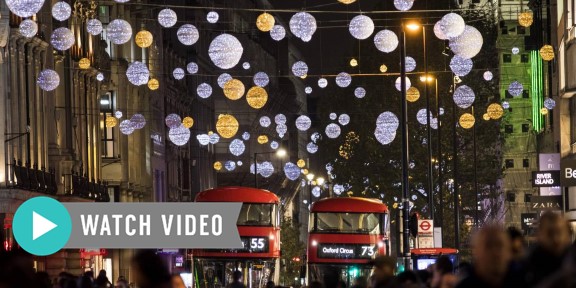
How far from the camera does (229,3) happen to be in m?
126

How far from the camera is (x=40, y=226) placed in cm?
1431

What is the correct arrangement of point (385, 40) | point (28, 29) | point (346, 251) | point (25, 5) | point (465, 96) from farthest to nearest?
point (465, 96) → point (346, 251) → point (385, 40) → point (28, 29) → point (25, 5)

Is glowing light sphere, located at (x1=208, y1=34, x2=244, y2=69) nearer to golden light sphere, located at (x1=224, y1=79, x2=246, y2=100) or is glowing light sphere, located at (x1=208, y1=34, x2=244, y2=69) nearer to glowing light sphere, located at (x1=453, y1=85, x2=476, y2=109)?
golden light sphere, located at (x1=224, y1=79, x2=246, y2=100)

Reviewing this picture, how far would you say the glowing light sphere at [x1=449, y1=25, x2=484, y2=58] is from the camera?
3763 centimetres

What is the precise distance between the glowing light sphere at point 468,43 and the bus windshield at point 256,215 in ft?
22.8

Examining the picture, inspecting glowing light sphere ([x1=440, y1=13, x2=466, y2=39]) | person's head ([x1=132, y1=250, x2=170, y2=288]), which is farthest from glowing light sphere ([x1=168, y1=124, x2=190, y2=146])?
person's head ([x1=132, y1=250, x2=170, y2=288])

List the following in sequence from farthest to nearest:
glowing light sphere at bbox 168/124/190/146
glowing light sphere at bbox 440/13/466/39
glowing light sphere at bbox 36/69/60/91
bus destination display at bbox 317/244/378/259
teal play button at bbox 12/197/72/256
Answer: glowing light sphere at bbox 168/124/190/146, bus destination display at bbox 317/244/378/259, glowing light sphere at bbox 36/69/60/91, glowing light sphere at bbox 440/13/466/39, teal play button at bbox 12/197/72/256

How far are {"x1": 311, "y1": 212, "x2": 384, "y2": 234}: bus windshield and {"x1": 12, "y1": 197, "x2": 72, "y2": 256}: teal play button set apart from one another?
90.1 ft

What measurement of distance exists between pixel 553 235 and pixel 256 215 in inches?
1253

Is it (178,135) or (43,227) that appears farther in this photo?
(178,135)

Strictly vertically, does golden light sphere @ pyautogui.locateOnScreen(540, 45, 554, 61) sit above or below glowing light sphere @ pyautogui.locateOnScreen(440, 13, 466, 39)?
below

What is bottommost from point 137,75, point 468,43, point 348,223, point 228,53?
point 348,223

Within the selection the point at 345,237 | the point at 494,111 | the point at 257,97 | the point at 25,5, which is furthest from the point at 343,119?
the point at 25,5

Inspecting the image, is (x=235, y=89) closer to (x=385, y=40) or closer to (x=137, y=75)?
(x=137, y=75)
